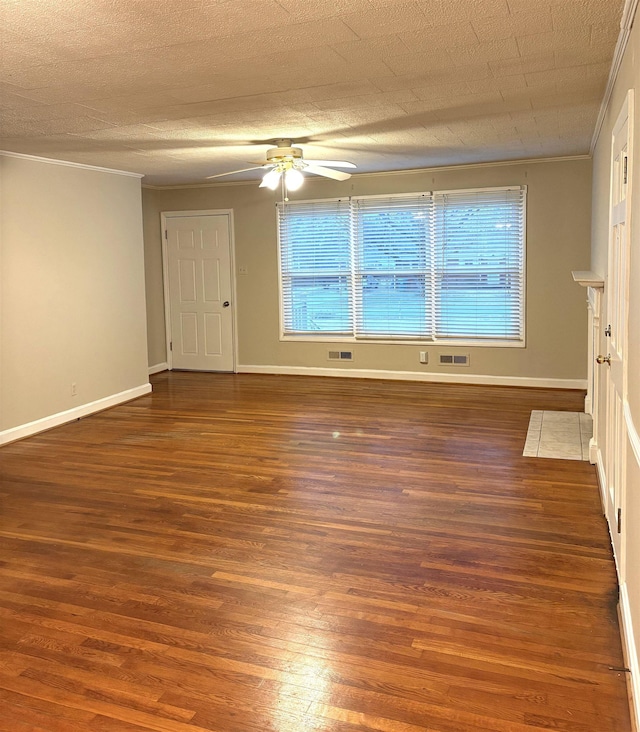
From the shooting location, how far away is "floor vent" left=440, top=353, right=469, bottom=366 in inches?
300

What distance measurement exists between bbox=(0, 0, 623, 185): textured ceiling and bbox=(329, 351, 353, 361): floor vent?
9.91 feet

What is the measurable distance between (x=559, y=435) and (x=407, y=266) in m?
3.06

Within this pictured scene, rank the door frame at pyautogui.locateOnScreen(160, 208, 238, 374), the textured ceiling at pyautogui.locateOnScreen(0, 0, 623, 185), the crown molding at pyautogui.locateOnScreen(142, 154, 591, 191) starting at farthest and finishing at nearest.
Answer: the door frame at pyautogui.locateOnScreen(160, 208, 238, 374), the crown molding at pyautogui.locateOnScreen(142, 154, 591, 191), the textured ceiling at pyautogui.locateOnScreen(0, 0, 623, 185)

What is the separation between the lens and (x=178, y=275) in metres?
8.84

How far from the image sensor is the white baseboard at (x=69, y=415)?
5.62m

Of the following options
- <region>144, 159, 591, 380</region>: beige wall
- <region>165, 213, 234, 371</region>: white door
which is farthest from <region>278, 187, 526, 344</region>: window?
<region>165, 213, 234, 371</region>: white door

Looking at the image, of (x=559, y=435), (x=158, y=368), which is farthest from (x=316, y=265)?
(x=559, y=435)

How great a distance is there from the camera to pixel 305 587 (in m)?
3.01

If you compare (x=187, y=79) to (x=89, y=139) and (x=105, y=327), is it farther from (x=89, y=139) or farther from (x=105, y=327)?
(x=105, y=327)

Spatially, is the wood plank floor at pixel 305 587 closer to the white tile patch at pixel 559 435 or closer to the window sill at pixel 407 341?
the white tile patch at pixel 559 435

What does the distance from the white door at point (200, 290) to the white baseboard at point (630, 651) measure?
6.63 metres

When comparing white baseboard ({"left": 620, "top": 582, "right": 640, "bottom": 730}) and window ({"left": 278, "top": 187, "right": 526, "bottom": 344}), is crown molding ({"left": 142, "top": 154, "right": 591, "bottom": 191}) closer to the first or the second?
window ({"left": 278, "top": 187, "right": 526, "bottom": 344})

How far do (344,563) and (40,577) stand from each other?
1.44 metres

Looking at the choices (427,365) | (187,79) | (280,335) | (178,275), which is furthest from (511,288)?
(187,79)
